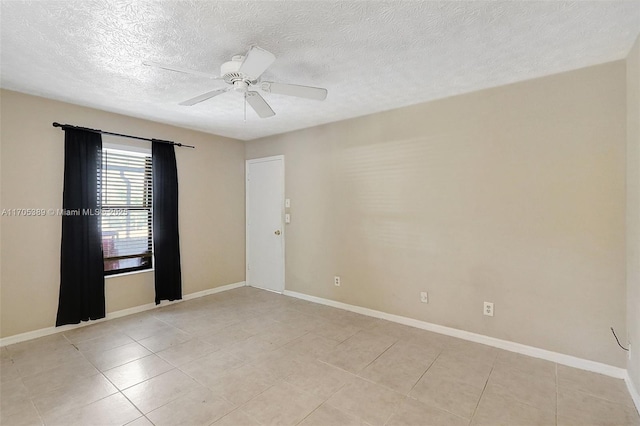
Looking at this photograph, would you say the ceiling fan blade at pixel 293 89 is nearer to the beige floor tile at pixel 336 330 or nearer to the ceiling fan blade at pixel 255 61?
the ceiling fan blade at pixel 255 61

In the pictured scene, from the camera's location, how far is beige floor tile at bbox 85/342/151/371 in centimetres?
259

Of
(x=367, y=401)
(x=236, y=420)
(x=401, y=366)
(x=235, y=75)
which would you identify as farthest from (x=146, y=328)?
(x=235, y=75)

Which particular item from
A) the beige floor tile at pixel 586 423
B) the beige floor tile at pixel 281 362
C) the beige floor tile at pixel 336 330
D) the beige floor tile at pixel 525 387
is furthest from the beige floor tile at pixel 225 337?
the beige floor tile at pixel 586 423

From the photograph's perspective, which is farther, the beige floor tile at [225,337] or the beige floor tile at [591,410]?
the beige floor tile at [225,337]

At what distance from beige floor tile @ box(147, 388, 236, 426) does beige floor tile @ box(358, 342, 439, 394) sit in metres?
1.09

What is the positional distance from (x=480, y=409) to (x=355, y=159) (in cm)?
278

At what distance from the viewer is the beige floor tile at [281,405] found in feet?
6.29

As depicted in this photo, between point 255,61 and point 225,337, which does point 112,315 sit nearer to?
point 225,337

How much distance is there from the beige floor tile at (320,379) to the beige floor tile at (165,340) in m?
1.36

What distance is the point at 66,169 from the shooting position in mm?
3238

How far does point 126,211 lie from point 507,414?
4347mm

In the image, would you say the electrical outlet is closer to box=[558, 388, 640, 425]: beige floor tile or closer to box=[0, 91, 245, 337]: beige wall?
box=[558, 388, 640, 425]: beige floor tile

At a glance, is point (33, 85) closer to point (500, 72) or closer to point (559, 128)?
point (500, 72)

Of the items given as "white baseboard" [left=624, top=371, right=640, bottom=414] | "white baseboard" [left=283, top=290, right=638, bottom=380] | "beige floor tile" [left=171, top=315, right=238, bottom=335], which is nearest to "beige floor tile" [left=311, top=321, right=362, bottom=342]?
"white baseboard" [left=283, top=290, right=638, bottom=380]
